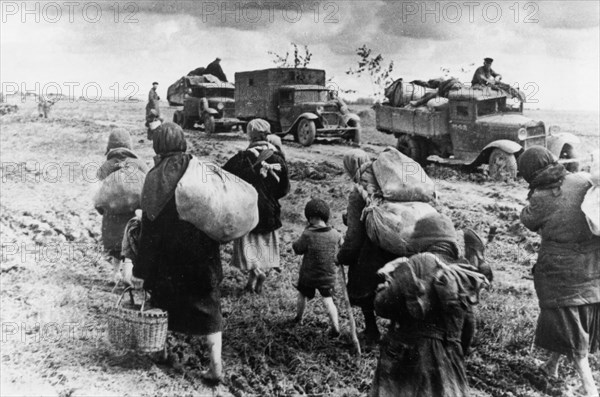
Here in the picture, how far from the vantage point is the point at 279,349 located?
14.6 ft

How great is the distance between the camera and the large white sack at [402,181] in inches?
149

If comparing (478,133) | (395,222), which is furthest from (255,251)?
(478,133)

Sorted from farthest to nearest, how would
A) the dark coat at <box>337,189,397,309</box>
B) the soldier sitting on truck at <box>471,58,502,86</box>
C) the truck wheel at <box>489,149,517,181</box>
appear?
the soldier sitting on truck at <box>471,58,502,86</box> → the truck wheel at <box>489,149,517,181</box> → the dark coat at <box>337,189,397,309</box>

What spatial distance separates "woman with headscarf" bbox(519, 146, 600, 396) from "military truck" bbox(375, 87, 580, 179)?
20.7 feet

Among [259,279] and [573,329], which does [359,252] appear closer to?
[573,329]

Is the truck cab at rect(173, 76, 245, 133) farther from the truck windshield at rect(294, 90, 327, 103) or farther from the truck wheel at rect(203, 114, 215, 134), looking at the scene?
the truck windshield at rect(294, 90, 327, 103)

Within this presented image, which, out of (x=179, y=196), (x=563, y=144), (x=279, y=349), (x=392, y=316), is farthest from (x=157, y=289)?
(x=563, y=144)

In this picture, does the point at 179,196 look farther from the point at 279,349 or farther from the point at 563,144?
the point at 563,144

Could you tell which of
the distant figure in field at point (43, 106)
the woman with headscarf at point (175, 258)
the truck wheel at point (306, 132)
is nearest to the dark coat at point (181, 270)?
the woman with headscarf at point (175, 258)

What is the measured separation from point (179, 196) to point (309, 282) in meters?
1.50

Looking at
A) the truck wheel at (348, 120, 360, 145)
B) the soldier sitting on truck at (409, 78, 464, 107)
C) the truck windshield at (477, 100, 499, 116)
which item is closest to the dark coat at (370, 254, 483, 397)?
the truck windshield at (477, 100, 499, 116)

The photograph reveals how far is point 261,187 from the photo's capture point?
529 centimetres

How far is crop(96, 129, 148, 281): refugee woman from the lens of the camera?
4.88 m

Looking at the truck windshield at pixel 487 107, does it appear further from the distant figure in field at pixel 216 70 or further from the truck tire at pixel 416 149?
the distant figure in field at pixel 216 70
